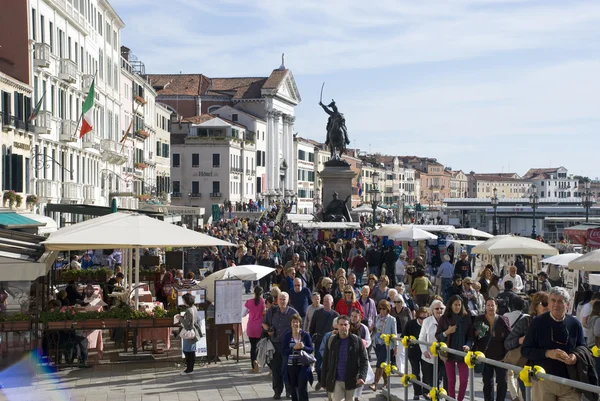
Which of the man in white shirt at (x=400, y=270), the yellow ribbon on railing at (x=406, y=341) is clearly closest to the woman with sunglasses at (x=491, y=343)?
the yellow ribbon on railing at (x=406, y=341)

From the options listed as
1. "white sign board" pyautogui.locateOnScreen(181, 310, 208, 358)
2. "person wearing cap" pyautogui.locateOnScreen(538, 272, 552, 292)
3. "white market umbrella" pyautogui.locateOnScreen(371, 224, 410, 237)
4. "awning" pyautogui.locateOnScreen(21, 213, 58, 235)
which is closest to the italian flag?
"awning" pyautogui.locateOnScreen(21, 213, 58, 235)

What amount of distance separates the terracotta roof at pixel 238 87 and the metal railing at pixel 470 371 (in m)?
101

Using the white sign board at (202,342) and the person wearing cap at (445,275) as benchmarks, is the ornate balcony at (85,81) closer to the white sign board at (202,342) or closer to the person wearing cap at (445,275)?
the person wearing cap at (445,275)

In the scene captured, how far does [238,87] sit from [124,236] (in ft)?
332

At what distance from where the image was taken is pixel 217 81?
118m

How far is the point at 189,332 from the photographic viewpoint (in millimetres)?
15891

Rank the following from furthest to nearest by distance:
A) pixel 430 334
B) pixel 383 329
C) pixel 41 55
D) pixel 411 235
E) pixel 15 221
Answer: pixel 41 55 → pixel 411 235 → pixel 15 221 → pixel 383 329 → pixel 430 334

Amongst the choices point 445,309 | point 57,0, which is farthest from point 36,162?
point 445,309

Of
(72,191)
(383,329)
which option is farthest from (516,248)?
(72,191)

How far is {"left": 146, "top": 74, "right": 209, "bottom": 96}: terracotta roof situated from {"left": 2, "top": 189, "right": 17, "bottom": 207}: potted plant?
76.4 m

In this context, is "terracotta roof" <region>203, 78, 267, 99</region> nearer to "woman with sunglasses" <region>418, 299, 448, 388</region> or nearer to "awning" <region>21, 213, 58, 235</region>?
"awning" <region>21, 213, 58, 235</region>

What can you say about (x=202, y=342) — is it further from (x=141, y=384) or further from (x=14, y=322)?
(x=14, y=322)

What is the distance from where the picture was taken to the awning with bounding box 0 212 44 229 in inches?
1043

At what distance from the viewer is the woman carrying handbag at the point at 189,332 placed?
52.2ft
